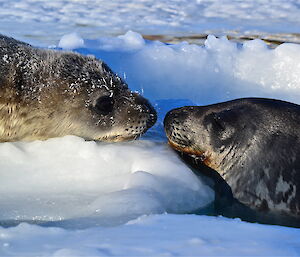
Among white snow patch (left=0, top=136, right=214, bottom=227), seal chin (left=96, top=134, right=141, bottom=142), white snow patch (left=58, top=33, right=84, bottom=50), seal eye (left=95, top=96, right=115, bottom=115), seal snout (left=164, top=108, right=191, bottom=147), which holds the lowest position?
white snow patch (left=0, top=136, right=214, bottom=227)

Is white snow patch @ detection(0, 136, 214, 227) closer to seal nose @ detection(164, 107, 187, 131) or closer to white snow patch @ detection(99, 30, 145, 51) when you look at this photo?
seal nose @ detection(164, 107, 187, 131)

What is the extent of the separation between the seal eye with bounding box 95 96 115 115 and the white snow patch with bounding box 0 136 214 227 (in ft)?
0.76

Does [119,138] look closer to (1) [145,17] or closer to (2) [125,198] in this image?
(2) [125,198]

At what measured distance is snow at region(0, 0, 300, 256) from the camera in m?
1.80

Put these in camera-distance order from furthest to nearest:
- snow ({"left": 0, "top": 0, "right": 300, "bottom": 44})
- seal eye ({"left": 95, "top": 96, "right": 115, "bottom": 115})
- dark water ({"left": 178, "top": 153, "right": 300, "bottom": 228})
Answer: snow ({"left": 0, "top": 0, "right": 300, "bottom": 44})
seal eye ({"left": 95, "top": 96, "right": 115, "bottom": 115})
dark water ({"left": 178, "top": 153, "right": 300, "bottom": 228})

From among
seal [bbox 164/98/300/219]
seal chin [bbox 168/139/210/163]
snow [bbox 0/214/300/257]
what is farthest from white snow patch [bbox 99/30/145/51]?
snow [bbox 0/214/300/257]

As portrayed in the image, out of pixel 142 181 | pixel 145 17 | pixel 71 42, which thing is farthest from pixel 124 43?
pixel 142 181

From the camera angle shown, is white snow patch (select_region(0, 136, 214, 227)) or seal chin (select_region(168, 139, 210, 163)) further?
seal chin (select_region(168, 139, 210, 163))

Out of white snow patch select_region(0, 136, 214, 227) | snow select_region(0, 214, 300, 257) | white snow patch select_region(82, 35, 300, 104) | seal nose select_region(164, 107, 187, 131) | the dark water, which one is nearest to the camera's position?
snow select_region(0, 214, 300, 257)

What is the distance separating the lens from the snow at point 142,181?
71.0 inches

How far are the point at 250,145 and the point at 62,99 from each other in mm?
1040

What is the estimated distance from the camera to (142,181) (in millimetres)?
2676

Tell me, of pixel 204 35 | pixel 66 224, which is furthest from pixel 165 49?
pixel 66 224

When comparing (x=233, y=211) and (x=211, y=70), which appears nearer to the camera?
(x=233, y=211)
